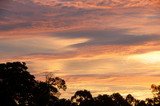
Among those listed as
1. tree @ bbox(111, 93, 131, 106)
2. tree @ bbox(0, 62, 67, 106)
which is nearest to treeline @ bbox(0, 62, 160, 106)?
tree @ bbox(0, 62, 67, 106)

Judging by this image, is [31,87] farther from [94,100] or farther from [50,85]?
[94,100]

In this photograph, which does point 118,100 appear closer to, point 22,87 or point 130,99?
point 130,99

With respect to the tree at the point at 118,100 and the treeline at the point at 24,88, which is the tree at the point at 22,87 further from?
the tree at the point at 118,100

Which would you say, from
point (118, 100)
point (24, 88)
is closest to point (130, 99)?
point (118, 100)

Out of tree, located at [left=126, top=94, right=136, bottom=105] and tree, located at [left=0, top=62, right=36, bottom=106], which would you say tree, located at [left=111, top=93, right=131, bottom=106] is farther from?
tree, located at [left=0, top=62, right=36, bottom=106]

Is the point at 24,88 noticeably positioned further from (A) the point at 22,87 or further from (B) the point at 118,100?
(B) the point at 118,100

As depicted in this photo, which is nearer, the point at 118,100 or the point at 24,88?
the point at 24,88

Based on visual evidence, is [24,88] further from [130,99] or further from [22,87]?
[130,99]

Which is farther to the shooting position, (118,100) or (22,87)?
(118,100)

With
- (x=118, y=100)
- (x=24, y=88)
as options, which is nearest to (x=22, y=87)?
(x=24, y=88)

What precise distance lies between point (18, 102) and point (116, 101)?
5856cm

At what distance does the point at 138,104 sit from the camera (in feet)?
598

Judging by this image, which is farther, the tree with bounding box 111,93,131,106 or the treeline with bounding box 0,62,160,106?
the tree with bounding box 111,93,131,106

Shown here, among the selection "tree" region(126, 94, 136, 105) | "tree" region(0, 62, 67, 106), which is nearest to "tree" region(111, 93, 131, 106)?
"tree" region(126, 94, 136, 105)
